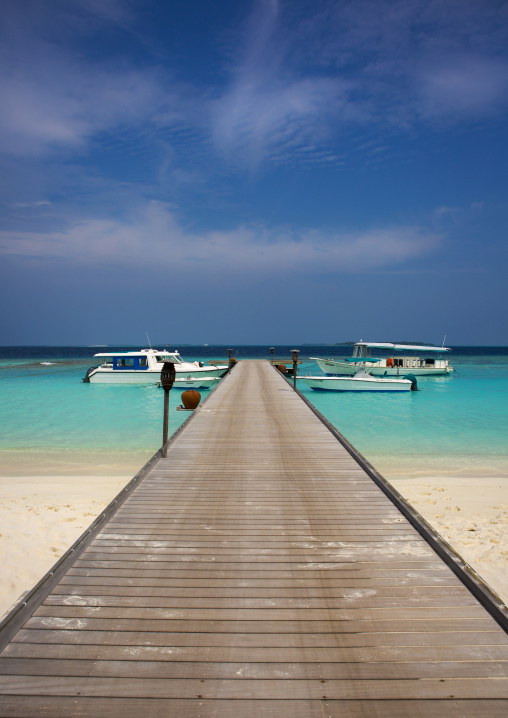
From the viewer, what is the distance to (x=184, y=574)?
3771 mm

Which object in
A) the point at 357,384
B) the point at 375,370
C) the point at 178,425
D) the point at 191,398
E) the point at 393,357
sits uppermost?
the point at 393,357

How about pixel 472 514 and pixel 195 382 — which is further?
pixel 195 382

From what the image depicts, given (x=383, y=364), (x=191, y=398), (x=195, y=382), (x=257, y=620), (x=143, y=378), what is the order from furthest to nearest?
(x=383, y=364), (x=143, y=378), (x=195, y=382), (x=191, y=398), (x=257, y=620)

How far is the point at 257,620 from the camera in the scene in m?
3.17

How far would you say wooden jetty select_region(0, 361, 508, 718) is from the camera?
2.53 metres

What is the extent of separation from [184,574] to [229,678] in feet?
3.97

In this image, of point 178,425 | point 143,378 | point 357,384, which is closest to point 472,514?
point 178,425

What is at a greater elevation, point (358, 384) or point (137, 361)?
point (137, 361)

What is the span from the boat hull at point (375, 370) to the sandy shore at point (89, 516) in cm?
2085

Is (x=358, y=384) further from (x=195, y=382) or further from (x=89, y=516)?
(x=89, y=516)

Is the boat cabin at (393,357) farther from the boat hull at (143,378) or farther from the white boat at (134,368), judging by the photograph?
the boat hull at (143,378)

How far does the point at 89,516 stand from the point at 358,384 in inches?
936

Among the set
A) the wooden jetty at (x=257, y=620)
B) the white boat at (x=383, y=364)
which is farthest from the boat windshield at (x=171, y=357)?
the wooden jetty at (x=257, y=620)

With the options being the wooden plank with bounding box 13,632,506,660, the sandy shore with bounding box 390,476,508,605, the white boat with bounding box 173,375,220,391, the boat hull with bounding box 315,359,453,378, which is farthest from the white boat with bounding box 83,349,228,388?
the wooden plank with bounding box 13,632,506,660
